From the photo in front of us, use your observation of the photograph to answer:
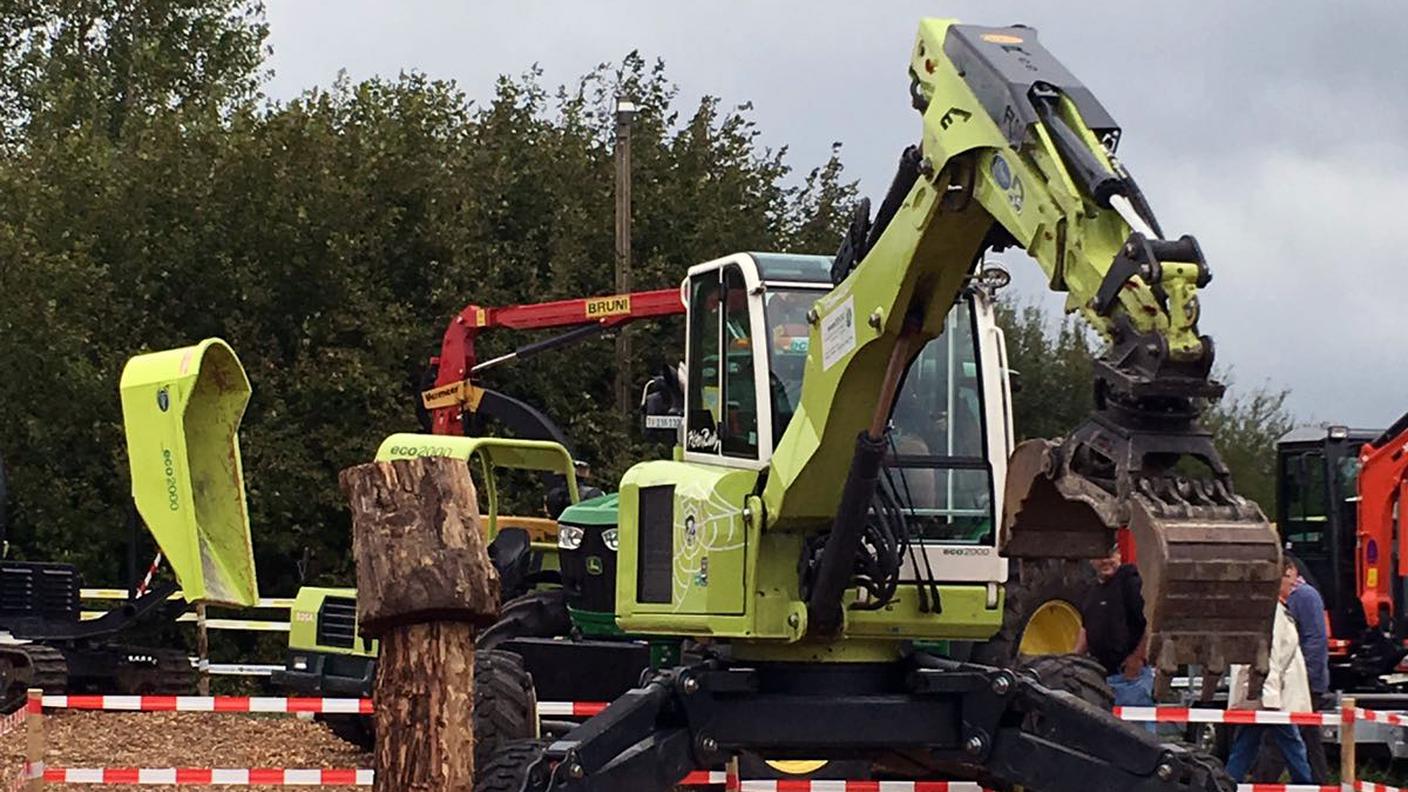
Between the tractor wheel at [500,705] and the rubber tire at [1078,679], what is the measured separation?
2.44m

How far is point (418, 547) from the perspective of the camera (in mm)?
6531

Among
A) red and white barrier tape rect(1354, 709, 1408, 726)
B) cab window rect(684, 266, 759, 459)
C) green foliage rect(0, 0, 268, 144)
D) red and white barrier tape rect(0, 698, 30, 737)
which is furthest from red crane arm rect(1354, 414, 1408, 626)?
green foliage rect(0, 0, 268, 144)

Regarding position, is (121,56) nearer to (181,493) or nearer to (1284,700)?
(181,493)

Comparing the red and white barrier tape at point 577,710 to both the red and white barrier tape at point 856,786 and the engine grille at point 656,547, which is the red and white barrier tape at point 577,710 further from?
the engine grille at point 656,547

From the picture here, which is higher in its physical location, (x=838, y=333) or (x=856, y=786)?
(x=838, y=333)

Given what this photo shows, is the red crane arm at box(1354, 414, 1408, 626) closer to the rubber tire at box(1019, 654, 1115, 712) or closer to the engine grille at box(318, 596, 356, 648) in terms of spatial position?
the rubber tire at box(1019, 654, 1115, 712)

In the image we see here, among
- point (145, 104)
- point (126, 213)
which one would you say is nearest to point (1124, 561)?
point (126, 213)

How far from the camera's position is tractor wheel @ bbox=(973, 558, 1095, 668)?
1318 centimetres

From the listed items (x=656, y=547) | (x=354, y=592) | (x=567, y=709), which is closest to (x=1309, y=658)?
(x=567, y=709)

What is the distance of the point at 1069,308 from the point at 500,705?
4.21 meters

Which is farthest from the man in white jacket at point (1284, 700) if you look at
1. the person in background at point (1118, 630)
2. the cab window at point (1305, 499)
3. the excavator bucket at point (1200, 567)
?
the cab window at point (1305, 499)

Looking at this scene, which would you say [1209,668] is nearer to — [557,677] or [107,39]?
[557,677]

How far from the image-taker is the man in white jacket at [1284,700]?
40.4 feet

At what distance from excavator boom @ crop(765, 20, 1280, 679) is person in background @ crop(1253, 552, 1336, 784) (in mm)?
4551
